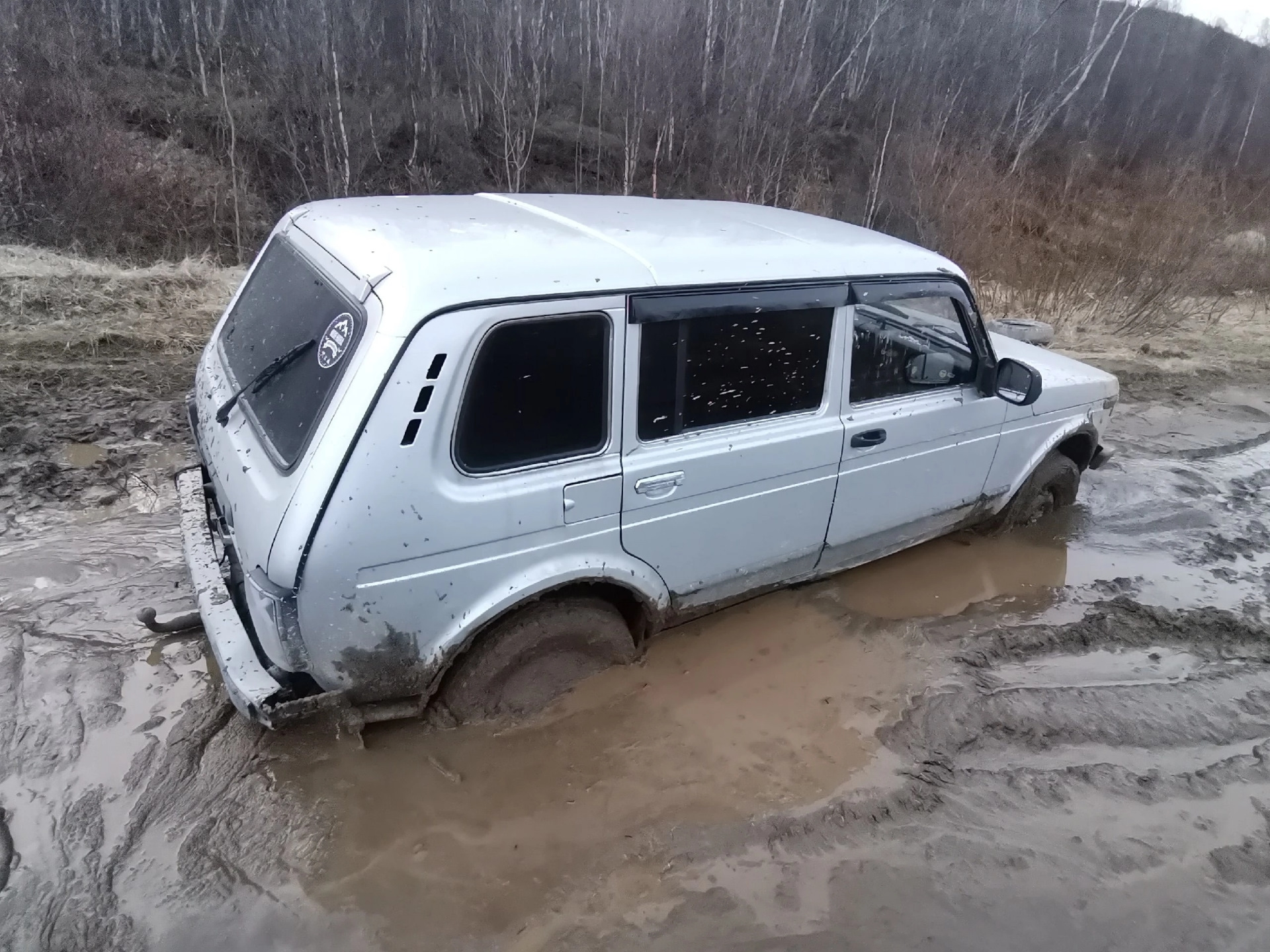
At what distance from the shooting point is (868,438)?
3385 mm

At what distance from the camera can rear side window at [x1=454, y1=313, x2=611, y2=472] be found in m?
2.45

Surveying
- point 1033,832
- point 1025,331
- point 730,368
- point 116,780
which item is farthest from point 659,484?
point 1025,331

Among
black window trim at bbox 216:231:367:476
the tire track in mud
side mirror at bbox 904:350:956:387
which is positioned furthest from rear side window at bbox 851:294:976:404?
the tire track in mud

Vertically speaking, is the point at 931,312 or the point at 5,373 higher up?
the point at 931,312

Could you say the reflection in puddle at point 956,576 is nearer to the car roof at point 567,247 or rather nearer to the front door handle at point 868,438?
the front door handle at point 868,438

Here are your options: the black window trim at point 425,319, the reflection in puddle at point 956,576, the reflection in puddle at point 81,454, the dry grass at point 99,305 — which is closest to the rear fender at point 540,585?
the black window trim at point 425,319

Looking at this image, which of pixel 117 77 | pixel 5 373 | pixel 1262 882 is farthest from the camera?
pixel 117 77

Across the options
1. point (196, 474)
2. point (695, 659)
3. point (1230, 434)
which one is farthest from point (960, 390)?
point (1230, 434)

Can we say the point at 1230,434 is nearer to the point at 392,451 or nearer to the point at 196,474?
the point at 392,451

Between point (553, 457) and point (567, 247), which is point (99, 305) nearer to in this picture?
point (567, 247)

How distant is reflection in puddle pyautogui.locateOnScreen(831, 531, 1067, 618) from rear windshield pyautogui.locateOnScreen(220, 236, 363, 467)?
2801mm

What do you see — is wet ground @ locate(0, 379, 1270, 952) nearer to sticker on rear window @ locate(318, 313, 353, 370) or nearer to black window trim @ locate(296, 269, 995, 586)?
black window trim @ locate(296, 269, 995, 586)

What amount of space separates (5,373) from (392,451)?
5136mm

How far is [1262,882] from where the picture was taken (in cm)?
277
